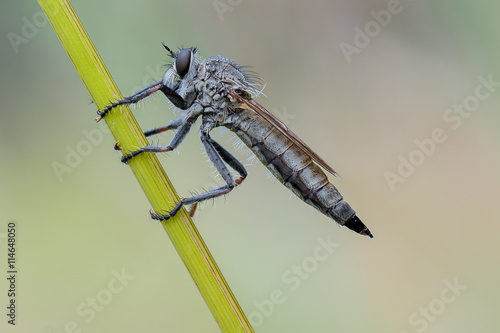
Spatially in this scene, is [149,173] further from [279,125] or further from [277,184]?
[277,184]

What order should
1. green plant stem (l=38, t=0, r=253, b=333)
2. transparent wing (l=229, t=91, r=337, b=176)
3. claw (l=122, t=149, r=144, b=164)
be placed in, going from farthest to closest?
transparent wing (l=229, t=91, r=337, b=176) < claw (l=122, t=149, r=144, b=164) < green plant stem (l=38, t=0, r=253, b=333)

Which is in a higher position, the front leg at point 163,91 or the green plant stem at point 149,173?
the front leg at point 163,91

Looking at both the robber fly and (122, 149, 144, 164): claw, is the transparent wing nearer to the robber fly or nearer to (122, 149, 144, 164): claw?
the robber fly

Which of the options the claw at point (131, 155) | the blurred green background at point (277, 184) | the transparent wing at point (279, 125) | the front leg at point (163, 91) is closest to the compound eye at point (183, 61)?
the front leg at point (163, 91)

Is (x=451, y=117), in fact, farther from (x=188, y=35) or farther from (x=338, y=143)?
(x=188, y=35)

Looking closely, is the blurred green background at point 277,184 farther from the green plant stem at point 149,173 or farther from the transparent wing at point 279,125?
the green plant stem at point 149,173

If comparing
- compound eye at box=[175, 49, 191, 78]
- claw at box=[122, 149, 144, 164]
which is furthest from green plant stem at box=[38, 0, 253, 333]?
compound eye at box=[175, 49, 191, 78]
